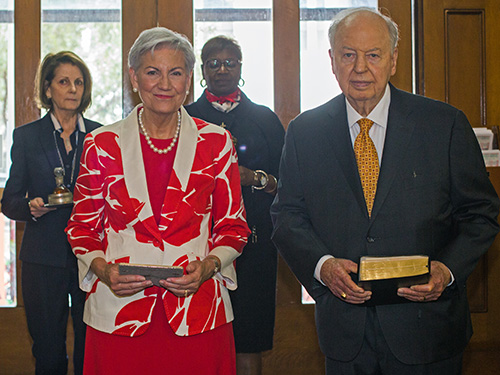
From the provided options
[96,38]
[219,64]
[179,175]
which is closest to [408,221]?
[179,175]

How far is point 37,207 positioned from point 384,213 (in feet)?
5.17

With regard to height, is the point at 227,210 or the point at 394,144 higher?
the point at 394,144

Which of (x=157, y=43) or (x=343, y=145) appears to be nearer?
(x=343, y=145)

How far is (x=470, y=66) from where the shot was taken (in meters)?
3.46

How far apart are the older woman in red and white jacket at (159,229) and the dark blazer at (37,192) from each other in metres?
0.84

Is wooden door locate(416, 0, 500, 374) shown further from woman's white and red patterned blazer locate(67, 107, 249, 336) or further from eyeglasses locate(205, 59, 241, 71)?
woman's white and red patterned blazer locate(67, 107, 249, 336)

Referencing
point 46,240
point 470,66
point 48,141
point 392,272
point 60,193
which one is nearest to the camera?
point 392,272

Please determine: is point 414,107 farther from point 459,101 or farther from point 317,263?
point 459,101

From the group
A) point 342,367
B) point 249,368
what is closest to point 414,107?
point 342,367

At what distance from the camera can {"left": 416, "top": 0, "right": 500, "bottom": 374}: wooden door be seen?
343 centimetres

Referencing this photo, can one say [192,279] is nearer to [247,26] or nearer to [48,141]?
[48,141]

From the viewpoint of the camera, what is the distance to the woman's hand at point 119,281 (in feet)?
5.70

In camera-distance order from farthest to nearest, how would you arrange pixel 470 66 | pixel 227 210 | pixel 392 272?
1. pixel 470 66
2. pixel 227 210
3. pixel 392 272

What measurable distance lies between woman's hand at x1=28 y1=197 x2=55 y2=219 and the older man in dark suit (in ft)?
4.04
